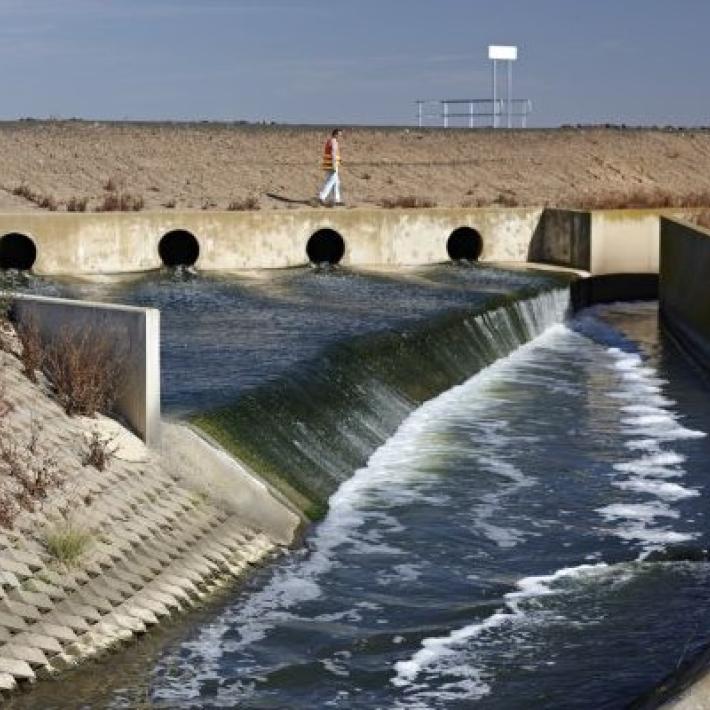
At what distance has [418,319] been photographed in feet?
88.9

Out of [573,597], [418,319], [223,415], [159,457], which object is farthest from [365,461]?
[418,319]

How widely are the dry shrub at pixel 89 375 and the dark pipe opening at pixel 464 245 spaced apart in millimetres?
22218

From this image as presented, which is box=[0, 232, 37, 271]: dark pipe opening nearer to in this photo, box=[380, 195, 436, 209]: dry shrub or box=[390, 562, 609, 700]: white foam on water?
box=[380, 195, 436, 209]: dry shrub

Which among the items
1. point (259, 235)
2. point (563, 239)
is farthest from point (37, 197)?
point (563, 239)

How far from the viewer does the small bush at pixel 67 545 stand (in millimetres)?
12883

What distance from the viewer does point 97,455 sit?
1495 cm

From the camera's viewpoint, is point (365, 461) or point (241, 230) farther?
point (241, 230)

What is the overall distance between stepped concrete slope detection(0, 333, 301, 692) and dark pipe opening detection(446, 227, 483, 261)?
2229 centimetres

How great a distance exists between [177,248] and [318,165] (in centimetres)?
1459

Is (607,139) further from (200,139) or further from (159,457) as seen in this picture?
(159,457)

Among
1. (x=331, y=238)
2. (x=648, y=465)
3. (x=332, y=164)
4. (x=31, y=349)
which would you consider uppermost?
(x=332, y=164)

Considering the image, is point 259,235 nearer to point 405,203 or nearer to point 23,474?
point 405,203

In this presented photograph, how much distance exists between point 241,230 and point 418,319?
8.40 m

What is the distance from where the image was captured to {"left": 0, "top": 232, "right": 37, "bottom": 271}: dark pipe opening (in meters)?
33.1
